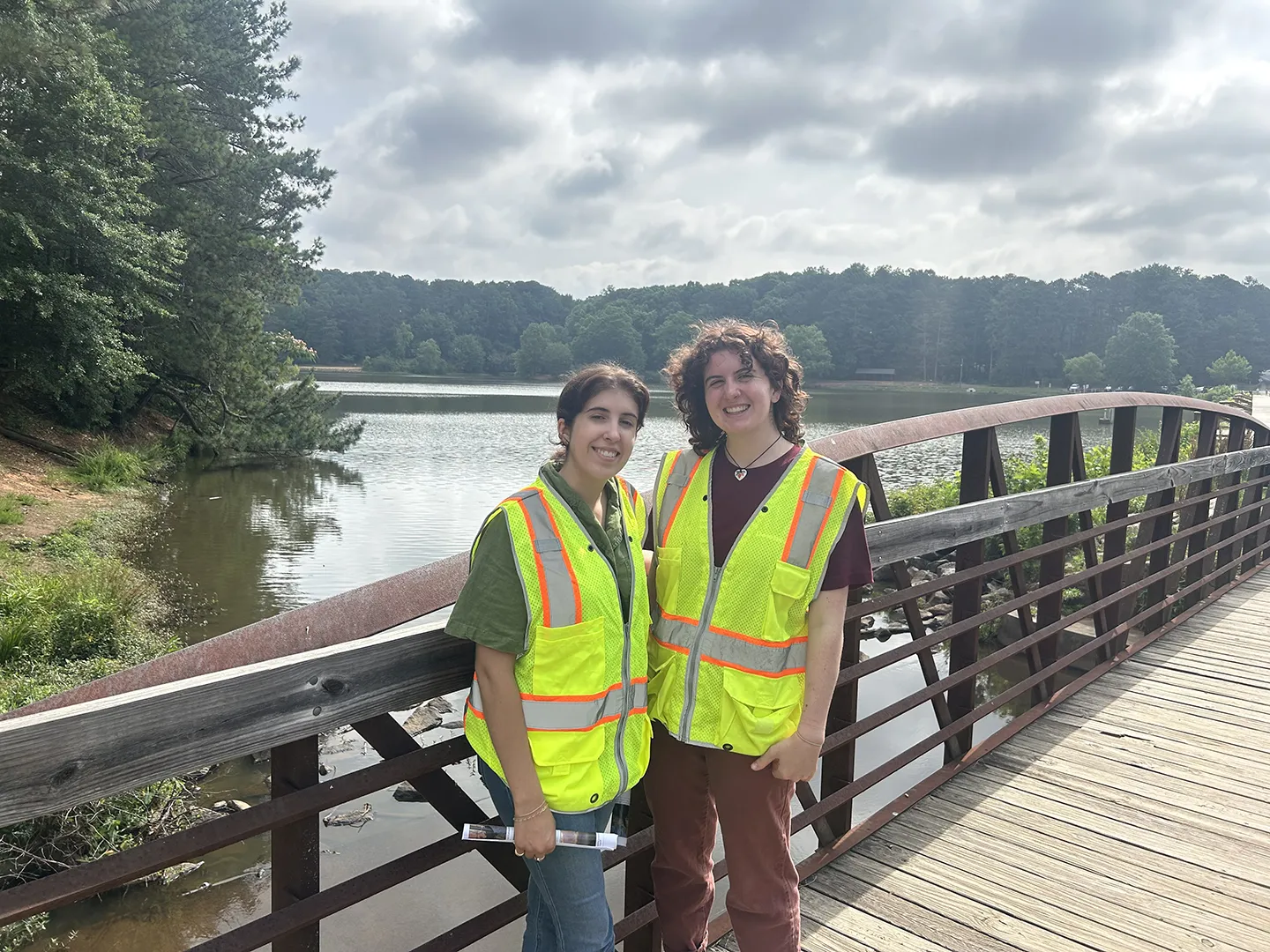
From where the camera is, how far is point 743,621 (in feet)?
6.17

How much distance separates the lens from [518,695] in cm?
158

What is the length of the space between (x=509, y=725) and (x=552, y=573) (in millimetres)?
284

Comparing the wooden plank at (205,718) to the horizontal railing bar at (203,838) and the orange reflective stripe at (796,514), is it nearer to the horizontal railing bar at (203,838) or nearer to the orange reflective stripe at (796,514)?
the horizontal railing bar at (203,838)

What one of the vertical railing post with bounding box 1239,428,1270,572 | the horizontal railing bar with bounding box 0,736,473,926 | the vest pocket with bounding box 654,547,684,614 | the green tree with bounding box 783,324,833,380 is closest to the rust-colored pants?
the vest pocket with bounding box 654,547,684,614

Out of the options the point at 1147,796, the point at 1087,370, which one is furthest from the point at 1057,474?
the point at 1087,370

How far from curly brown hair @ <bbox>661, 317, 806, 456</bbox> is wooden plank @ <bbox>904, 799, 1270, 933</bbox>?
1.89 m

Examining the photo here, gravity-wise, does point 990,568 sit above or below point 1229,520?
above

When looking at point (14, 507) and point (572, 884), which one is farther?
point (14, 507)

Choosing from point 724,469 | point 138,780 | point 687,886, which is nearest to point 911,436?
point 724,469

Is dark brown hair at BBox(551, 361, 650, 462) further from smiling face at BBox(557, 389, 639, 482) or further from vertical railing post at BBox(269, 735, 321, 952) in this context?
vertical railing post at BBox(269, 735, 321, 952)

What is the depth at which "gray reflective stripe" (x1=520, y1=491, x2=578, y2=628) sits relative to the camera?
1.58 meters

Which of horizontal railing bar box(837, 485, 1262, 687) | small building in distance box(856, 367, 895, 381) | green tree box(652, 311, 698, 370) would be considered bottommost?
small building in distance box(856, 367, 895, 381)

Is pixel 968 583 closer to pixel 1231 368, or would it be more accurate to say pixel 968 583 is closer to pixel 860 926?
pixel 860 926

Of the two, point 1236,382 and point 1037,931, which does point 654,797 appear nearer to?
point 1037,931
